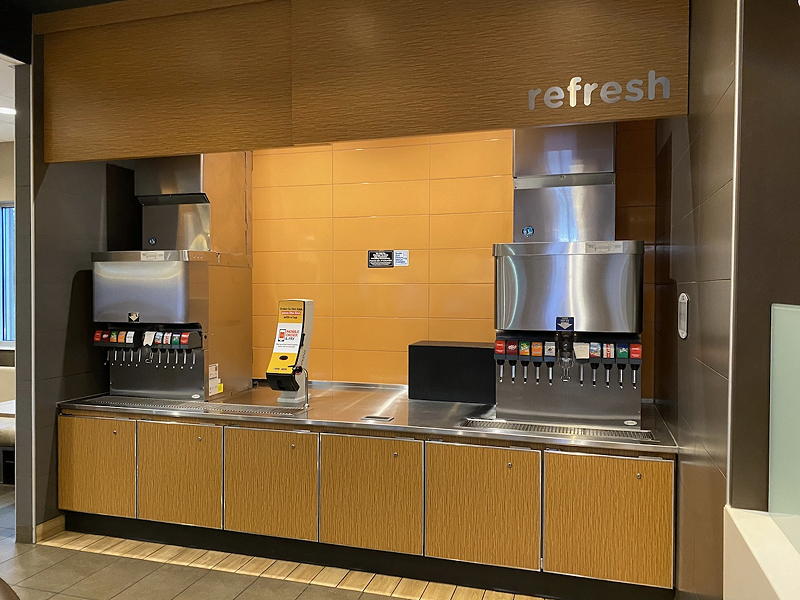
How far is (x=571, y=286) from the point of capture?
10.2 feet

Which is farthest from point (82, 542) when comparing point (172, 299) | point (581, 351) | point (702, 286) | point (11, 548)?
point (702, 286)

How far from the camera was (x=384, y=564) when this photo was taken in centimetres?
328

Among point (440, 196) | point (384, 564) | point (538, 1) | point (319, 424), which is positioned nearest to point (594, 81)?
point (538, 1)

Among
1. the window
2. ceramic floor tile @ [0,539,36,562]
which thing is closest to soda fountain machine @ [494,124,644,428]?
ceramic floor tile @ [0,539,36,562]

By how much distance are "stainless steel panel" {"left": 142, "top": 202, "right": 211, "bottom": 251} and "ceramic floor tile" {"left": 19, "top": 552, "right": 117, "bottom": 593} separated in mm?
1917

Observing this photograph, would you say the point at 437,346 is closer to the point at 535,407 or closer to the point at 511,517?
the point at 535,407

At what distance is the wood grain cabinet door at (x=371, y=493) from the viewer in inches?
124

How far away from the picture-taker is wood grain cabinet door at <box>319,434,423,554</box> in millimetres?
3158

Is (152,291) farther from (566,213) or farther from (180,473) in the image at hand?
(566,213)

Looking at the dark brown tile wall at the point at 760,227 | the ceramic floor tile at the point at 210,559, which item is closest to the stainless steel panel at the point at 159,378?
the ceramic floor tile at the point at 210,559

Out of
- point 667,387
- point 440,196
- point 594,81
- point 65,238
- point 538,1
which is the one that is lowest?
point 667,387

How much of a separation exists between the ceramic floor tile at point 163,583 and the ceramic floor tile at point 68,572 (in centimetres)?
32

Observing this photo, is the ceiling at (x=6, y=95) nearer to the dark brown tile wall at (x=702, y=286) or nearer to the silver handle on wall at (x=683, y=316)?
the dark brown tile wall at (x=702, y=286)

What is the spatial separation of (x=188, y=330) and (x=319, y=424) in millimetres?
1148
